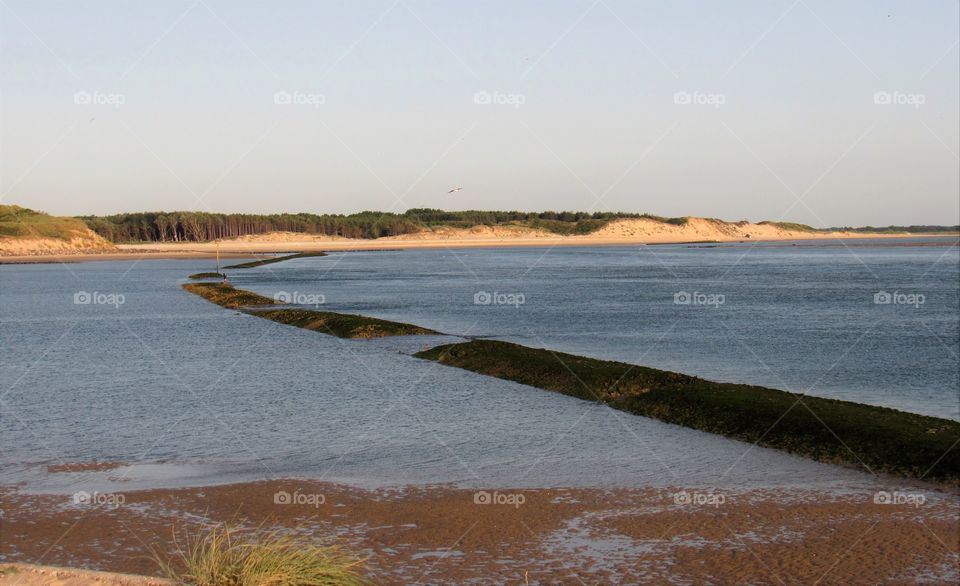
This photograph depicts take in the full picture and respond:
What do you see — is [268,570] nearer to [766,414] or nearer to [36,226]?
[766,414]

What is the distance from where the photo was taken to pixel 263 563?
30.7 feet

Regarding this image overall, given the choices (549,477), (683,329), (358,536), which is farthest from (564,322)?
(358,536)

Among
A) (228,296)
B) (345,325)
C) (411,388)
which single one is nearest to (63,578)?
(411,388)

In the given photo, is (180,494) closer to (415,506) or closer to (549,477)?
(415,506)

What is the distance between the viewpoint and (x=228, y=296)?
5881cm

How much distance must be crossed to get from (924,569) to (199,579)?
856 centimetres

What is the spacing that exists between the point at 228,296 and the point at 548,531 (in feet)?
159

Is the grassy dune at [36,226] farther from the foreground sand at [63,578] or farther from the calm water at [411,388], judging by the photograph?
the foreground sand at [63,578]

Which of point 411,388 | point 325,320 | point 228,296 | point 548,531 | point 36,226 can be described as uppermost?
point 36,226

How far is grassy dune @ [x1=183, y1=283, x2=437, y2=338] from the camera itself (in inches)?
1516

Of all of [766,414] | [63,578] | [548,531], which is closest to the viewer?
[63,578]

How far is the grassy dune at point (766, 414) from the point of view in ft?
56.4

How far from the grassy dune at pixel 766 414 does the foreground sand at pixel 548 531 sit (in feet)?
7.27

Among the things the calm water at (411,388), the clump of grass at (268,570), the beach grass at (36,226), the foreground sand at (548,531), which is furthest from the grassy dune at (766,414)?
the beach grass at (36,226)
